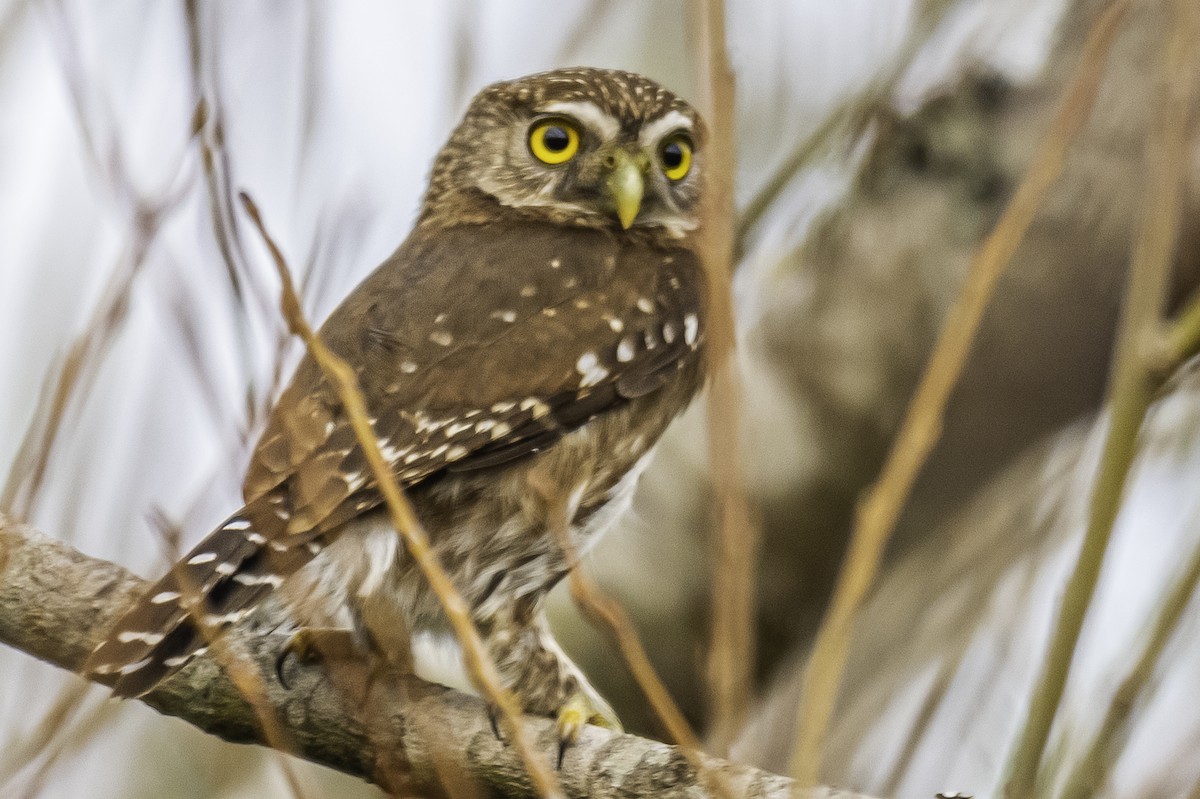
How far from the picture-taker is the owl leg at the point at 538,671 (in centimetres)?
284

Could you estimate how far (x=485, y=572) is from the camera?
288 cm

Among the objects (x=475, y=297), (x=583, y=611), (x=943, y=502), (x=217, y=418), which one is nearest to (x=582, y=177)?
(x=475, y=297)

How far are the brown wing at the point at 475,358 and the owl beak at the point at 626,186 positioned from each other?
88mm

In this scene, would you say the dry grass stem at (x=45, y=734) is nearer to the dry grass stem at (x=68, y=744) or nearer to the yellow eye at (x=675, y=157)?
the dry grass stem at (x=68, y=744)

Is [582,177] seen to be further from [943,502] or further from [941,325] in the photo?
[943,502]

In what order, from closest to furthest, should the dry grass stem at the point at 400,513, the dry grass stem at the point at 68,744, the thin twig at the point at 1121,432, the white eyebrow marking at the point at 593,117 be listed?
1. the thin twig at the point at 1121,432
2. the dry grass stem at the point at 400,513
3. the dry grass stem at the point at 68,744
4. the white eyebrow marking at the point at 593,117

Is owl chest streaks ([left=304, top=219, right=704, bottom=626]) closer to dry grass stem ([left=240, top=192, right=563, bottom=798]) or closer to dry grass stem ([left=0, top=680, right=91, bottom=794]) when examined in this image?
dry grass stem ([left=0, top=680, right=91, bottom=794])

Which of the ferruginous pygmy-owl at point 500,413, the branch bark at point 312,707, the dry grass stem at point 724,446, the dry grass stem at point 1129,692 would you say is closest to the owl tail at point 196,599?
the ferruginous pygmy-owl at point 500,413

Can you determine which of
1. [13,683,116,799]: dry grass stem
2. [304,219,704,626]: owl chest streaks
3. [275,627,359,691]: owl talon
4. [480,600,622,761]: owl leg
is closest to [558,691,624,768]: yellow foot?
[480,600,622,761]: owl leg

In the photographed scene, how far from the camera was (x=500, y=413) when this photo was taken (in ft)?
8.86

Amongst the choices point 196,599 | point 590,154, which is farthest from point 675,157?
point 196,599

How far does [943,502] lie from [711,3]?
6.99ft

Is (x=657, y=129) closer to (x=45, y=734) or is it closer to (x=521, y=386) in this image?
(x=521, y=386)

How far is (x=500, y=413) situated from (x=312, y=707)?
30.4 inches
